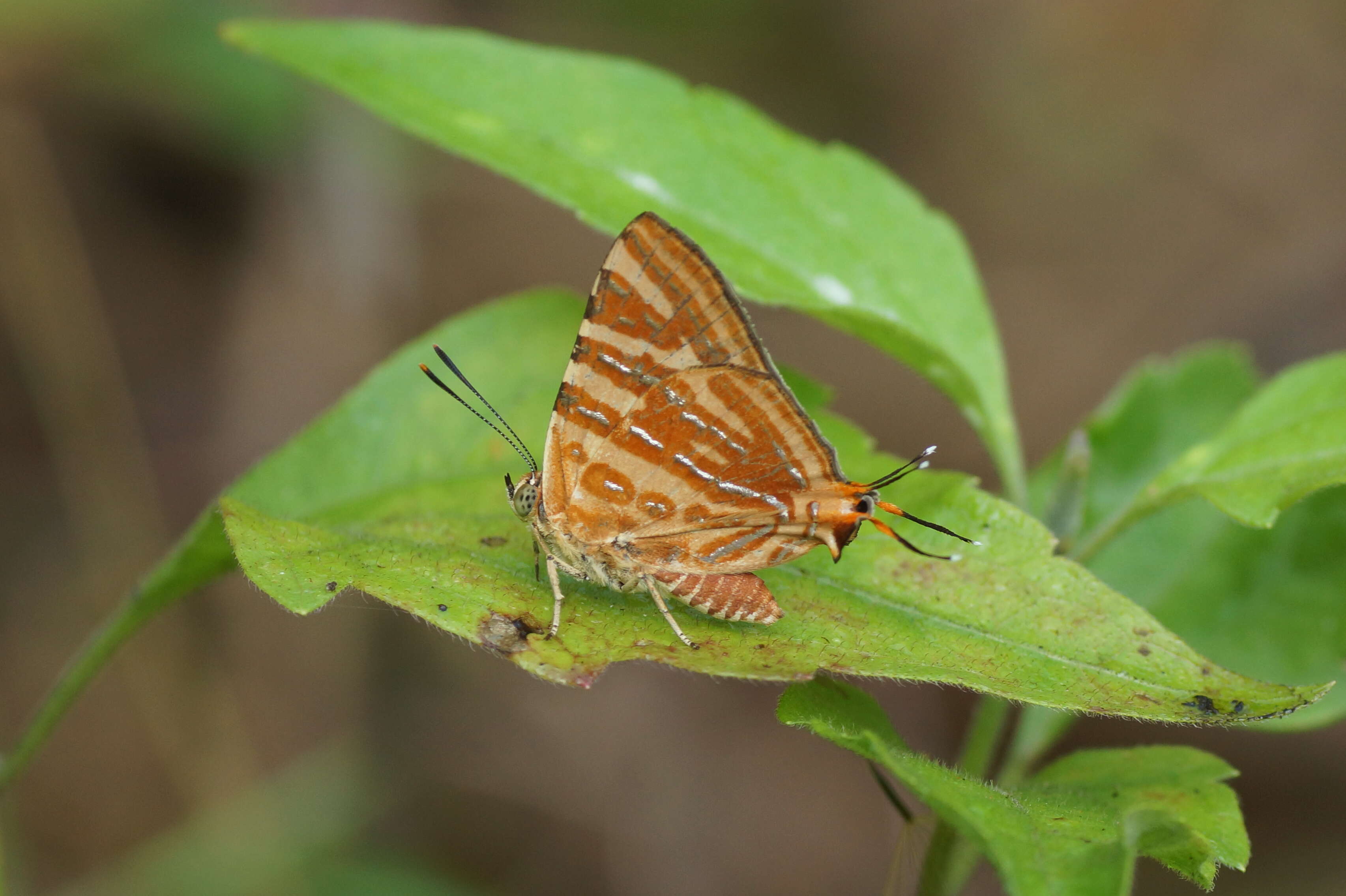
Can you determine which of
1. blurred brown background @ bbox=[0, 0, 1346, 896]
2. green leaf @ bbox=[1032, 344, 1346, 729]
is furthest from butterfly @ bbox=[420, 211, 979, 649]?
blurred brown background @ bbox=[0, 0, 1346, 896]

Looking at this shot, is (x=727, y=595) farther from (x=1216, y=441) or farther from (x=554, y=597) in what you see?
(x=1216, y=441)

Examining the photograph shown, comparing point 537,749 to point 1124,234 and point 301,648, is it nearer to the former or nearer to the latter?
point 301,648

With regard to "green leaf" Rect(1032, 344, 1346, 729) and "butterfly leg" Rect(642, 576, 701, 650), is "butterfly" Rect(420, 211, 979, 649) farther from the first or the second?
"green leaf" Rect(1032, 344, 1346, 729)

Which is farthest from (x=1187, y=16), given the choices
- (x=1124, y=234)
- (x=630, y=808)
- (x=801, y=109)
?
(x=630, y=808)

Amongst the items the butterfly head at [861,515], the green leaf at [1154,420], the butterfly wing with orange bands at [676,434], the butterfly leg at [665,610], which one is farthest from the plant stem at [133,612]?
the green leaf at [1154,420]

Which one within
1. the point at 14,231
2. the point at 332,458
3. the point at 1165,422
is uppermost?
the point at 1165,422
